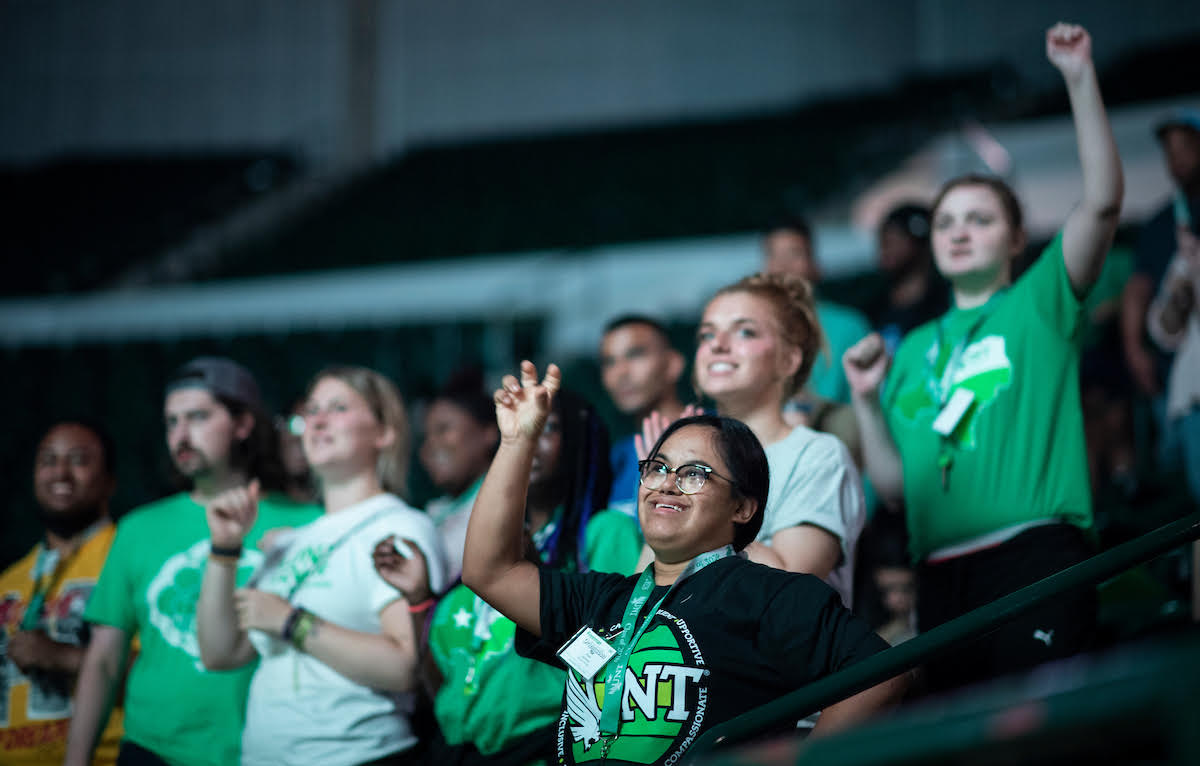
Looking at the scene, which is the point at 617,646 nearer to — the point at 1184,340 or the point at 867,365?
the point at 867,365

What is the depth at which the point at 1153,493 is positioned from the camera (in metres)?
4.07

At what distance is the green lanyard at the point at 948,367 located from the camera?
2721mm

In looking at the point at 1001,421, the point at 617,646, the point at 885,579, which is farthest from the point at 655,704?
the point at 885,579

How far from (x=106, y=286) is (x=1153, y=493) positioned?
35.6 feet

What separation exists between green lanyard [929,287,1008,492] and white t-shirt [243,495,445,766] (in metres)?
1.27

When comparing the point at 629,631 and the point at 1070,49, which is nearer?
the point at 629,631

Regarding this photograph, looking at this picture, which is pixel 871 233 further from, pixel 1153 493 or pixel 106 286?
pixel 106 286

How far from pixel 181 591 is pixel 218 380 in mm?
649

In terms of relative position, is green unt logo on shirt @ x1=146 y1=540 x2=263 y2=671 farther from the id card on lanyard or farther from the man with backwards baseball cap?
the id card on lanyard

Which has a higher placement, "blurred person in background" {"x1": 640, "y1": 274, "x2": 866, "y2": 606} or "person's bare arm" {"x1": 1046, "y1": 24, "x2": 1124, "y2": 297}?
"person's bare arm" {"x1": 1046, "y1": 24, "x2": 1124, "y2": 297}

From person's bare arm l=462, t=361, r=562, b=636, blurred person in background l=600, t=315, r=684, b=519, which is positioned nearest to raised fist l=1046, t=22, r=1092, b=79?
blurred person in background l=600, t=315, r=684, b=519

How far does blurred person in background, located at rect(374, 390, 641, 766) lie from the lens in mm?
2584

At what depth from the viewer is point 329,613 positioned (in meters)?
2.81

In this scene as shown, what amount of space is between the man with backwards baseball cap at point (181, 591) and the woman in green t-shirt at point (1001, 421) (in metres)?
1.70
